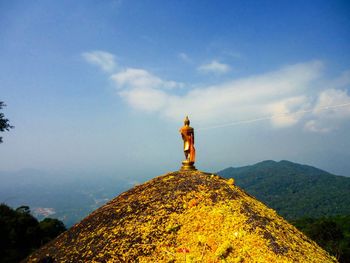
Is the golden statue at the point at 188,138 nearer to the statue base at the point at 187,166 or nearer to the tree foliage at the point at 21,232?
the statue base at the point at 187,166

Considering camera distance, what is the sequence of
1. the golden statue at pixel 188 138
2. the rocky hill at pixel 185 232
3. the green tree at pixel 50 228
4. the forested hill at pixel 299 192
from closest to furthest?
the rocky hill at pixel 185 232
the golden statue at pixel 188 138
the green tree at pixel 50 228
the forested hill at pixel 299 192

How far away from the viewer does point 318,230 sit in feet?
109

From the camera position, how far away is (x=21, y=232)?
2277 centimetres

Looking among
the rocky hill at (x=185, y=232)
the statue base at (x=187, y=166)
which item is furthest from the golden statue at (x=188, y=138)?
the rocky hill at (x=185, y=232)

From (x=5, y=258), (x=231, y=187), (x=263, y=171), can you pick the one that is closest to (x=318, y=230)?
(x=231, y=187)

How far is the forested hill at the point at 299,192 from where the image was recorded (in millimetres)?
86938

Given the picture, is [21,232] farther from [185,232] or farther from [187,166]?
[185,232]

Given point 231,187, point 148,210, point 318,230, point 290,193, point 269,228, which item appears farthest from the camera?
point 290,193

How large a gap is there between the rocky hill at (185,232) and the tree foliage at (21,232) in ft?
43.0

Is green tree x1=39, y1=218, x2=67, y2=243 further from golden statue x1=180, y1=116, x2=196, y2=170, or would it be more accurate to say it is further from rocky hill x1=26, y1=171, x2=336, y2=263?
golden statue x1=180, y1=116, x2=196, y2=170

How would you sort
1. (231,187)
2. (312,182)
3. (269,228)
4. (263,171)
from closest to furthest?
1. (269,228)
2. (231,187)
3. (312,182)
4. (263,171)

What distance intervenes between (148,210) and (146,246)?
4.74ft

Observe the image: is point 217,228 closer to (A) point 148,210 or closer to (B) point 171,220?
(B) point 171,220

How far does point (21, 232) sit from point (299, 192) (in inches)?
4448
